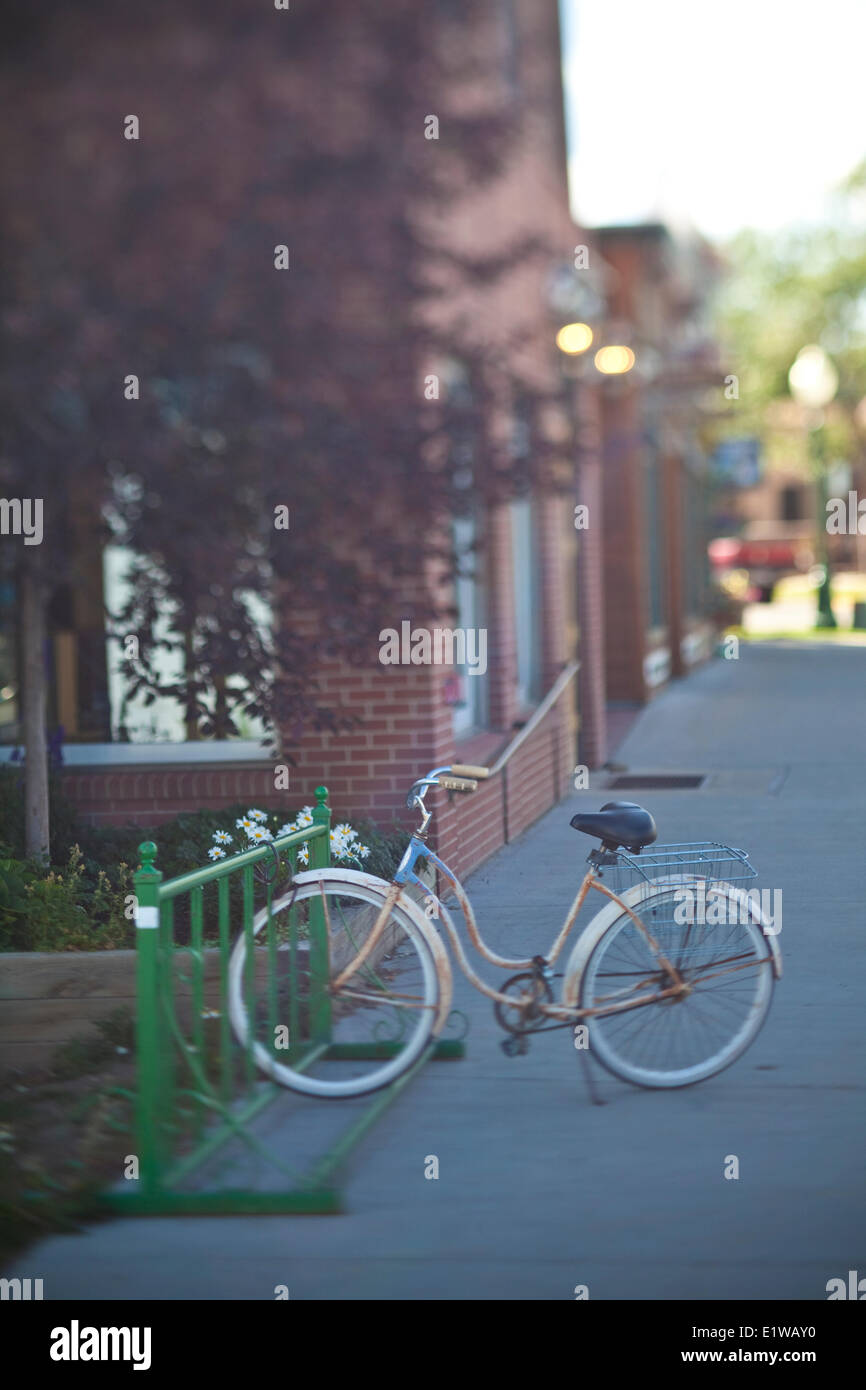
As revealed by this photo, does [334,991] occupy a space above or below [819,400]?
below

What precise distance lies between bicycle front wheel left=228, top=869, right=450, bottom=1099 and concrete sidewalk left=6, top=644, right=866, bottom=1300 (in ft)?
0.69

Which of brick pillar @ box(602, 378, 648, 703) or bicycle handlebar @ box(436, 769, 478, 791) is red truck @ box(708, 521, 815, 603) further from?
bicycle handlebar @ box(436, 769, 478, 791)

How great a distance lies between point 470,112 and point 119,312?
64.4 inches

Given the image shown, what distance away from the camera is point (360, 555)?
7590 millimetres

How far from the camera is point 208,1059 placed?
6000mm

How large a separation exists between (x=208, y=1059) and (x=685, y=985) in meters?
1.60

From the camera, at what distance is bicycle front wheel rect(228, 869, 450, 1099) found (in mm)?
5840

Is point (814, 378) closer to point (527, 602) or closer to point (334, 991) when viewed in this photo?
point (527, 602)

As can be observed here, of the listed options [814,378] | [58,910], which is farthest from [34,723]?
[814,378]

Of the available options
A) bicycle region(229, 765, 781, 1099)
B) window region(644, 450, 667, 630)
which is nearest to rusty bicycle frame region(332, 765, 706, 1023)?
bicycle region(229, 765, 781, 1099)

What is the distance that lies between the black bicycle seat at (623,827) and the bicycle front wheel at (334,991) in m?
0.68

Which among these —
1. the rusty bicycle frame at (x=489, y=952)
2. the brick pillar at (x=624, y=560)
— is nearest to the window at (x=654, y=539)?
the brick pillar at (x=624, y=560)
